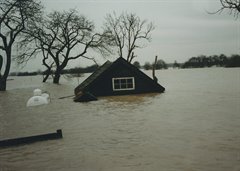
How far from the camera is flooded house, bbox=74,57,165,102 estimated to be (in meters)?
29.6

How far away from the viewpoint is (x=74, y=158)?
8789 millimetres

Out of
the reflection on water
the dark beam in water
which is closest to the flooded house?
the reflection on water

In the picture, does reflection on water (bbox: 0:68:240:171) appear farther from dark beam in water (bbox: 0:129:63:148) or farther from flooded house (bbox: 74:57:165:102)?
flooded house (bbox: 74:57:165:102)

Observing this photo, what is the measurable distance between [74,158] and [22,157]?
1.61 meters

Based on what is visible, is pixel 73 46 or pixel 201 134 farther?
pixel 73 46

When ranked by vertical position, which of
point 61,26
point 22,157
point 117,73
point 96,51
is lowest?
point 22,157

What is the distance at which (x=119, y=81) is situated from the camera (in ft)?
98.9

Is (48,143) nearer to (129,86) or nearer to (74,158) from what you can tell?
(74,158)

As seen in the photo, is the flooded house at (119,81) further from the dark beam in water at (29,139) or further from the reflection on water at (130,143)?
the dark beam in water at (29,139)

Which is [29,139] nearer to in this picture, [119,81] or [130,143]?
[130,143]

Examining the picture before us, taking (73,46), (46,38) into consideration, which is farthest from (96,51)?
(46,38)

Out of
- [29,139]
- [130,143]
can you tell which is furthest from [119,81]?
[130,143]

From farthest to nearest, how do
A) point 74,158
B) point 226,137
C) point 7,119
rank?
1. point 7,119
2. point 226,137
3. point 74,158

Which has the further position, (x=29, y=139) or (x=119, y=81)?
(x=119, y=81)
